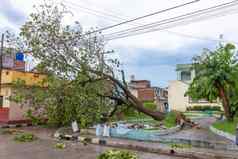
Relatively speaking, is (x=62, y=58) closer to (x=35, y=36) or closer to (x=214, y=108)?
(x=35, y=36)

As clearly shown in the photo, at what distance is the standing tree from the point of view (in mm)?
13373

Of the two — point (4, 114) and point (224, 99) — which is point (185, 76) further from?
point (4, 114)

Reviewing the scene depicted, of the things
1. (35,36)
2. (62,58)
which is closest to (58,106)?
(62,58)

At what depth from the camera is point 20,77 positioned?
60.7 ft

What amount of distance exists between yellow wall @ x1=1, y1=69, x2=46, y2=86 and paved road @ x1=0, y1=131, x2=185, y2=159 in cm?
771

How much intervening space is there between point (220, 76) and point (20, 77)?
43.5 ft

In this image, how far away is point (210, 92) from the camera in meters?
13.8

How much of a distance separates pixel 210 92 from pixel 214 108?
17386mm

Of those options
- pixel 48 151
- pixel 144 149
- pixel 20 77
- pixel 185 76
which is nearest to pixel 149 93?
pixel 185 76

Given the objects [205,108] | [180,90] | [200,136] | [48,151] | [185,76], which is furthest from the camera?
[185,76]

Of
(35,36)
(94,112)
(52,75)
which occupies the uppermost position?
(35,36)

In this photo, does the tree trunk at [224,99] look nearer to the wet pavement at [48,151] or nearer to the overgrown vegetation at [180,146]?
the overgrown vegetation at [180,146]

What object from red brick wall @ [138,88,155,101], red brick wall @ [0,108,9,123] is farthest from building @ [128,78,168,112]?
red brick wall @ [0,108,9,123]

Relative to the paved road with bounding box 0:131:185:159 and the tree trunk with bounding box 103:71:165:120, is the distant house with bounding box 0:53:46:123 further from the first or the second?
the paved road with bounding box 0:131:185:159
